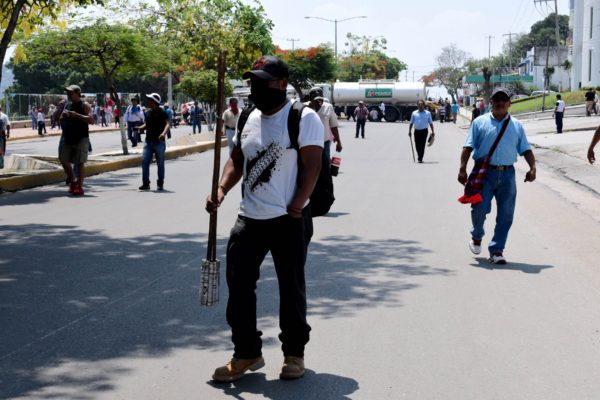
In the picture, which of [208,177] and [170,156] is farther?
[170,156]

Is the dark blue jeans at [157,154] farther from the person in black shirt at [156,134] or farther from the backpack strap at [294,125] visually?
the backpack strap at [294,125]

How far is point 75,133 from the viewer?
1521 cm

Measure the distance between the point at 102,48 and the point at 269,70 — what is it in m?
21.6

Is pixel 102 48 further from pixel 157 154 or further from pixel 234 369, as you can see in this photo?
pixel 234 369

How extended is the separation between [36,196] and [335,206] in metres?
5.22

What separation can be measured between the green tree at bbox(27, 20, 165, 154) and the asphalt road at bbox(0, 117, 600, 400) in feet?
42.3

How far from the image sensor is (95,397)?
489 cm

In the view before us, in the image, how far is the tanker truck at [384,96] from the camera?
69.7m

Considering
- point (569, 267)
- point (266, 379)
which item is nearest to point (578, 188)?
point (569, 267)

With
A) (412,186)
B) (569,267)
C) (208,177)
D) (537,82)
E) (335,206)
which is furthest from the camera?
(537,82)

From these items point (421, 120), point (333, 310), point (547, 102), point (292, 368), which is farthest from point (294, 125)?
point (547, 102)

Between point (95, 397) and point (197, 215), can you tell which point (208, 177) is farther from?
point (95, 397)

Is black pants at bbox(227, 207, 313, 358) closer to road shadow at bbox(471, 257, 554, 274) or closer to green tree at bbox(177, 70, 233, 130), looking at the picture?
road shadow at bbox(471, 257, 554, 274)

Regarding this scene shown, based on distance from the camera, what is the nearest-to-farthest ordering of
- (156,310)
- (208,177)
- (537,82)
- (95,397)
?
(95,397) → (156,310) → (208,177) → (537,82)
